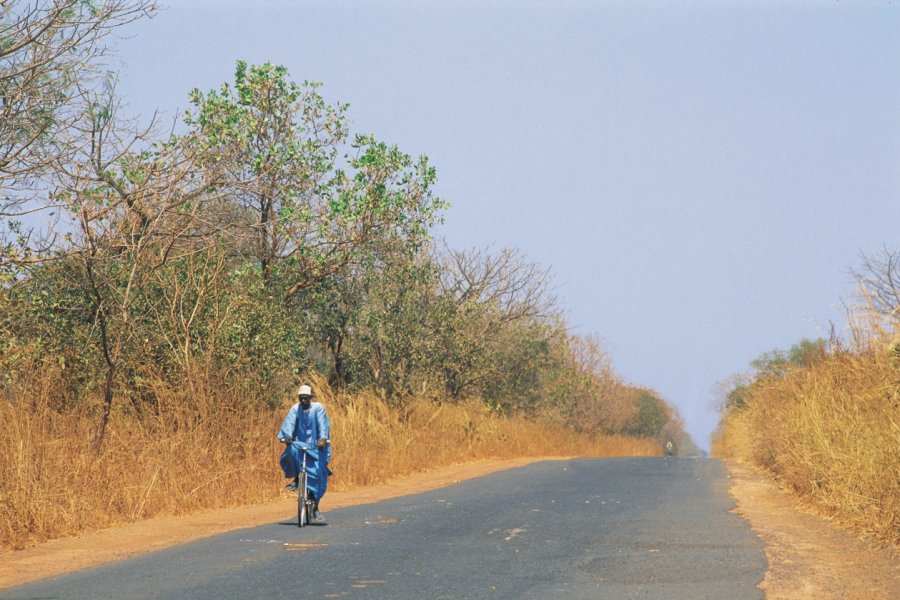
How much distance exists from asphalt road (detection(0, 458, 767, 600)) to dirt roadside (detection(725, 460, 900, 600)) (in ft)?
0.77

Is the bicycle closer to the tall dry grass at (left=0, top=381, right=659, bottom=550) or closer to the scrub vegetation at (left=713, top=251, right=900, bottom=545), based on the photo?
the tall dry grass at (left=0, top=381, right=659, bottom=550)

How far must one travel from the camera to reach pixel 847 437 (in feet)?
47.9

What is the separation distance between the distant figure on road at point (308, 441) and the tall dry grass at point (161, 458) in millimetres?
2435

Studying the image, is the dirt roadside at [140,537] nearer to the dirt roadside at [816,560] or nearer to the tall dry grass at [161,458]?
the tall dry grass at [161,458]

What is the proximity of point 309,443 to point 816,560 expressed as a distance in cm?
656

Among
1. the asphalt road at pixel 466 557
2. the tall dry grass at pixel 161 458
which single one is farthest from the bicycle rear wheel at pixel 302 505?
the tall dry grass at pixel 161 458

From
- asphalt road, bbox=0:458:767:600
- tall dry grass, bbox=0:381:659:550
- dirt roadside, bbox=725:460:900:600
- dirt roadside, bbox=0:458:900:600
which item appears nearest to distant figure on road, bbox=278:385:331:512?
asphalt road, bbox=0:458:767:600

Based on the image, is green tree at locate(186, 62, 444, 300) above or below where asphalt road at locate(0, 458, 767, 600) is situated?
above

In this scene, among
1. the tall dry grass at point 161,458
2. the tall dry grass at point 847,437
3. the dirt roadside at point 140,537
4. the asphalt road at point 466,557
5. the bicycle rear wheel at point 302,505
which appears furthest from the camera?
the bicycle rear wheel at point 302,505

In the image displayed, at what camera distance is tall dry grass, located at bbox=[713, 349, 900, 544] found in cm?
1270

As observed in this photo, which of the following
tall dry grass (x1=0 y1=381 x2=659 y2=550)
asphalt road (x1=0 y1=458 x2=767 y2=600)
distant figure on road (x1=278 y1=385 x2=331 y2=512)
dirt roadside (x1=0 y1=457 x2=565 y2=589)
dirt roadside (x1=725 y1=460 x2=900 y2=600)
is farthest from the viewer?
distant figure on road (x1=278 y1=385 x2=331 y2=512)

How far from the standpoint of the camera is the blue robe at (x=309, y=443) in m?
14.4

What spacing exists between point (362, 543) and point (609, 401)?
5459cm

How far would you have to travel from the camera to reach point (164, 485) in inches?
635
